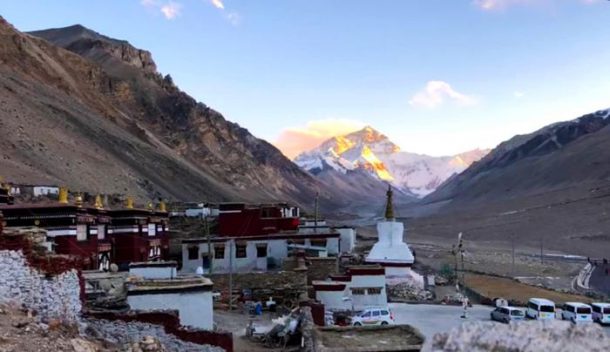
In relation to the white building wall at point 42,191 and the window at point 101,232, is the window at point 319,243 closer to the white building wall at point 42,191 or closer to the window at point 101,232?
the window at point 101,232

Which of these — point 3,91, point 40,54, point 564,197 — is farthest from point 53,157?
point 564,197

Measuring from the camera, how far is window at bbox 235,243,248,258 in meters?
24.2

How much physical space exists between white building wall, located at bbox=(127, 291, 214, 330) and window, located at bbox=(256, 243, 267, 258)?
11.9 meters

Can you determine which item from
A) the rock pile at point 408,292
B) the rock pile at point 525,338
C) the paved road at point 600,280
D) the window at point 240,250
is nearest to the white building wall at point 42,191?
the window at point 240,250

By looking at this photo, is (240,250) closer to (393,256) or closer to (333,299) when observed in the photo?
(333,299)

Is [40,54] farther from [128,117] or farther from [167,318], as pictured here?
[167,318]

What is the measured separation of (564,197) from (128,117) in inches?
2738

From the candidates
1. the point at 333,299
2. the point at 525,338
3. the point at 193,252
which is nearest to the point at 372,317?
the point at 333,299

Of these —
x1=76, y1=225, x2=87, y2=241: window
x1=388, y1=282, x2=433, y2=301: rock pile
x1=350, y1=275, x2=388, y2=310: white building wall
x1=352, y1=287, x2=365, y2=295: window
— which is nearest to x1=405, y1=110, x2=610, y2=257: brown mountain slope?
x1=388, y1=282, x2=433, y2=301: rock pile

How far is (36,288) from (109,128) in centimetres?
7529

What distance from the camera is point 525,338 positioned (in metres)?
4.01

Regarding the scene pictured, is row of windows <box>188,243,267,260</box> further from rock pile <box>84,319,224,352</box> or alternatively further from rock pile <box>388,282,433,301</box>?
rock pile <box>84,319,224,352</box>

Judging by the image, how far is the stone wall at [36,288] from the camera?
963 centimetres

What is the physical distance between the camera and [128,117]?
9956 cm
